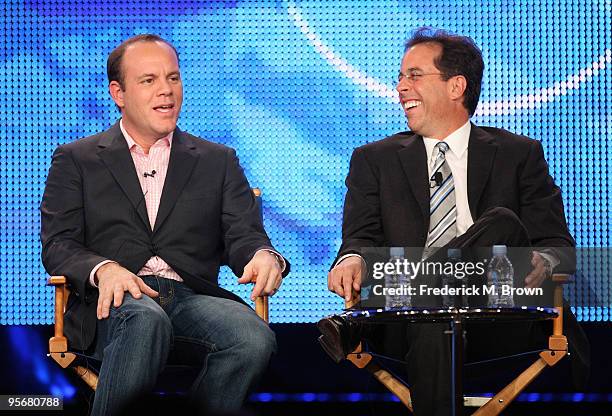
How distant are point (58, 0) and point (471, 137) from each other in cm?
211

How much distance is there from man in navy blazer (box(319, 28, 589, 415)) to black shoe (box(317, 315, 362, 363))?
0.03 m

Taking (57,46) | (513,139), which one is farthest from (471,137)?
(57,46)

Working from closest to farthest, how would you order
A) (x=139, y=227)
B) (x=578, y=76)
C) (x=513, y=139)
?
(x=139, y=227) → (x=513, y=139) → (x=578, y=76)

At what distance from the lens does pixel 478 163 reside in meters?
3.94

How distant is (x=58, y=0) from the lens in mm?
4910

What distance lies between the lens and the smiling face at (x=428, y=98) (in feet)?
13.3

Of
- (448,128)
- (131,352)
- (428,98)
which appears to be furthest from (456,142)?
(131,352)

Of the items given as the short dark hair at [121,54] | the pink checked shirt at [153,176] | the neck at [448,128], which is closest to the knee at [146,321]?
the pink checked shirt at [153,176]

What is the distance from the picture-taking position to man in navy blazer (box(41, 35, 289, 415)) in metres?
3.29

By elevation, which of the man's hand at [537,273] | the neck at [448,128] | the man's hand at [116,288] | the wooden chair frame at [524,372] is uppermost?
the neck at [448,128]

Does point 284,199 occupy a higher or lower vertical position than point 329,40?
lower

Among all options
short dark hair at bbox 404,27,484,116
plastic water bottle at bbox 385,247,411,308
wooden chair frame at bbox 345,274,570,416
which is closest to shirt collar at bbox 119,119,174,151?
wooden chair frame at bbox 345,274,570,416

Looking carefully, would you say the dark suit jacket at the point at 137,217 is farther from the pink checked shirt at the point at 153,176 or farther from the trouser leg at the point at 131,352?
the trouser leg at the point at 131,352

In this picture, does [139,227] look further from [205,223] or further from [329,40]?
[329,40]
